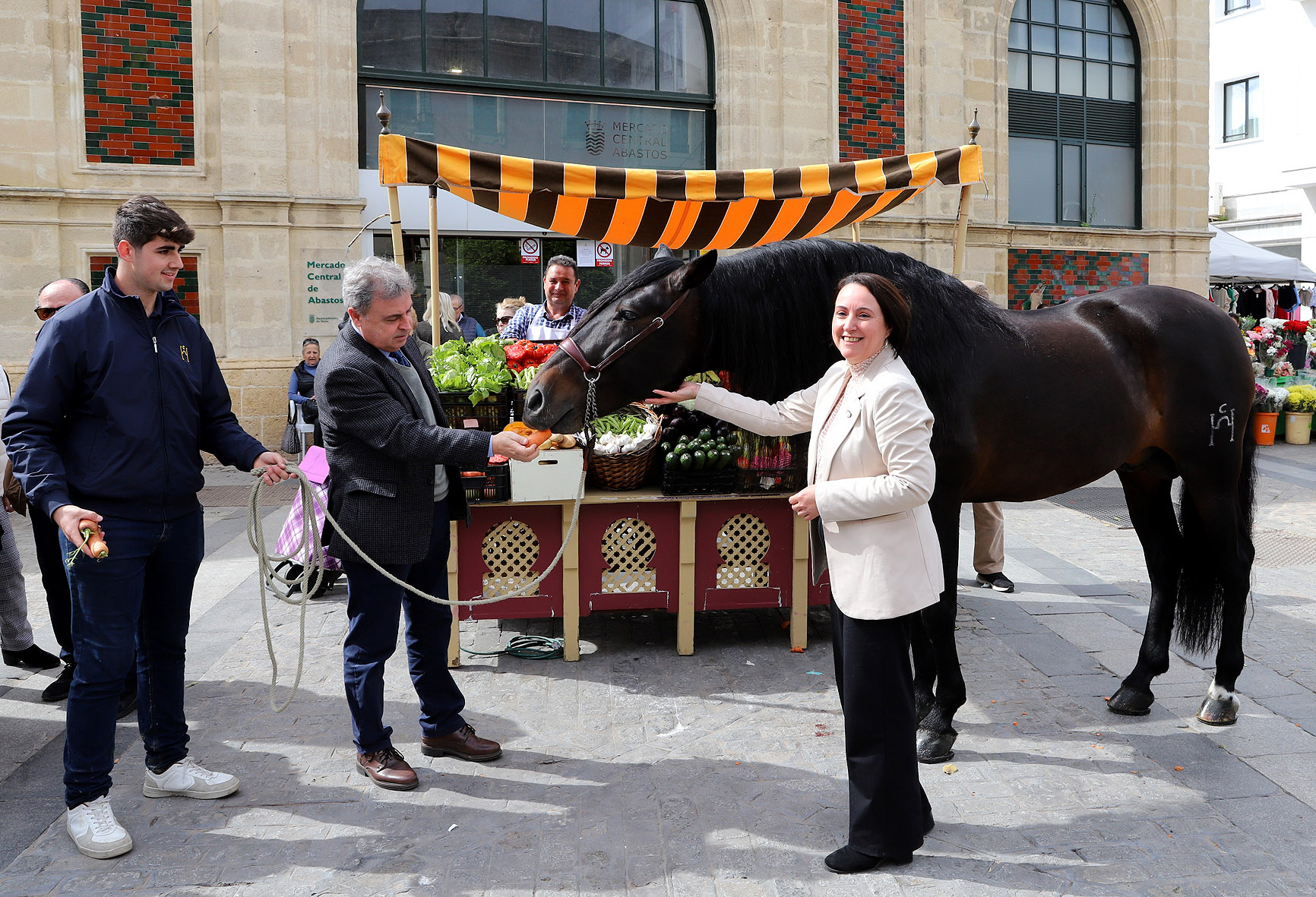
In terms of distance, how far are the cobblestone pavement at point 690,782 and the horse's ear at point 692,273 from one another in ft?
5.89

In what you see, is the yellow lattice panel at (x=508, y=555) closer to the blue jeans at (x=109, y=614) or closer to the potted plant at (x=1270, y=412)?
the blue jeans at (x=109, y=614)

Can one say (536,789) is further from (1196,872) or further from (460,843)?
(1196,872)

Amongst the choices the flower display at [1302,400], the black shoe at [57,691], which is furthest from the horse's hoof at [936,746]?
the flower display at [1302,400]

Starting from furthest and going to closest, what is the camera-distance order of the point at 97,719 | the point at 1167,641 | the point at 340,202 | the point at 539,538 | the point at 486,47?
the point at 486,47, the point at 340,202, the point at 539,538, the point at 1167,641, the point at 97,719

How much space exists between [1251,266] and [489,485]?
1626 centimetres

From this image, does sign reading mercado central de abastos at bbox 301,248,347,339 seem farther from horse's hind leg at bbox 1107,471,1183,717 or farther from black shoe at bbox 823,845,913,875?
black shoe at bbox 823,845,913,875

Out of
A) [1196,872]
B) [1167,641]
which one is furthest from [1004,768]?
[1167,641]

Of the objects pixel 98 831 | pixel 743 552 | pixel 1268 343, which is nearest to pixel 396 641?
pixel 98 831

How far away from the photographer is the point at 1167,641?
430 cm

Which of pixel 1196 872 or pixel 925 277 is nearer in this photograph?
pixel 1196 872

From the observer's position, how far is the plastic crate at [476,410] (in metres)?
4.70

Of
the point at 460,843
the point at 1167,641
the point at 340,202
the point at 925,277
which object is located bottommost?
the point at 460,843

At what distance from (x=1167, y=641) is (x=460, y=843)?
10.4 ft

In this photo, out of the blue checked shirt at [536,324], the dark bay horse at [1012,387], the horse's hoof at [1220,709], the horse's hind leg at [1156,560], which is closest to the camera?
the dark bay horse at [1012,387]
